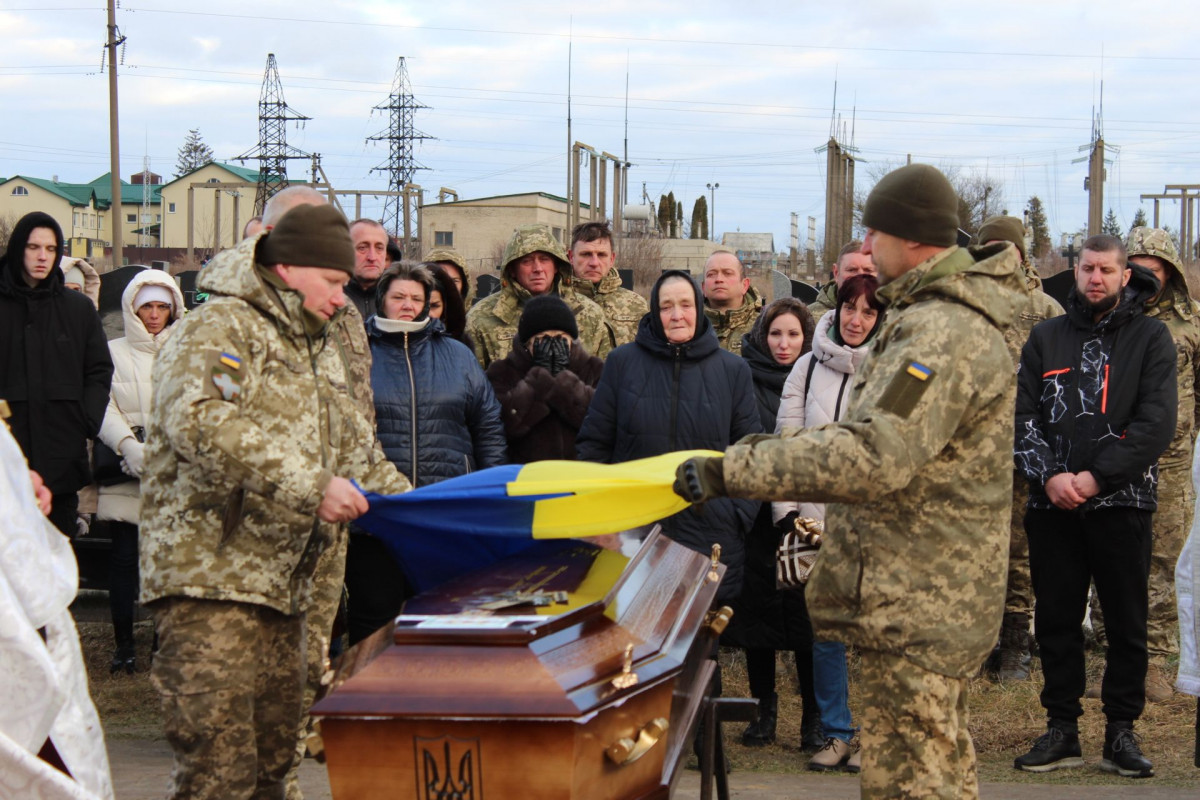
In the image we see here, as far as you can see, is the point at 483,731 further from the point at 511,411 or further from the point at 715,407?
the point at 511,411

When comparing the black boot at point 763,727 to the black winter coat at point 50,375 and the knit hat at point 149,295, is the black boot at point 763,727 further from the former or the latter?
the knit hat at point 149,295

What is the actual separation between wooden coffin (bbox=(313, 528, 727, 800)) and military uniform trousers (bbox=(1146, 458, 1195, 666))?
3.93 metres

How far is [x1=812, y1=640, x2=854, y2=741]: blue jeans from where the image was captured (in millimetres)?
5184

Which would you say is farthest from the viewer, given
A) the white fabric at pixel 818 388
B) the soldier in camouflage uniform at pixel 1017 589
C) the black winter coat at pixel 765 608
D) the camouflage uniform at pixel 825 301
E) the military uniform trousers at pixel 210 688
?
the camouflage uniform at pixel 825 301

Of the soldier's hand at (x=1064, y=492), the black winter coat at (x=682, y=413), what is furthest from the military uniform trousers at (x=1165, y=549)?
the black winter coat at (x=682, y=413)

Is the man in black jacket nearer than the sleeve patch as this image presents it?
No

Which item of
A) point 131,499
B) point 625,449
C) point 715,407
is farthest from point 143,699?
point 715,407

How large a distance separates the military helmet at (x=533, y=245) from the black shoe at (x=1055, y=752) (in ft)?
10.7

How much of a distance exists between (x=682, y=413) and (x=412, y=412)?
109 cm

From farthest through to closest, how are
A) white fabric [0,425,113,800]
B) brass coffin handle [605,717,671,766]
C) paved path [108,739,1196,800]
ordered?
1. paved path [108,739,1196,800]
2. white fabric [0,425,113,800]
3. brass coffin handle [605,717,671,766]

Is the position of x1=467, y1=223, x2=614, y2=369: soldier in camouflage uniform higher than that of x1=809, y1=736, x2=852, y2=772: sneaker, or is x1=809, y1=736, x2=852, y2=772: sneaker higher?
x1=467, y1=223, x2=614, y2=369: soldier in camouflage uniform

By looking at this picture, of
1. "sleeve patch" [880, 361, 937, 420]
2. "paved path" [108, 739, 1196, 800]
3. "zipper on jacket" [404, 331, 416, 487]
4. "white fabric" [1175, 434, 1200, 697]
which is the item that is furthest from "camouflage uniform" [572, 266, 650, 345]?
"sleeve patch" [880, 361, 937, 420]

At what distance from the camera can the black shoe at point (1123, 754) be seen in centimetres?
509

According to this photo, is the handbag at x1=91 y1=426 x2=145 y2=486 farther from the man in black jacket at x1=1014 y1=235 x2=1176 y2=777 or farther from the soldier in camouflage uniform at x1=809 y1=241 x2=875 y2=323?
the man in black jacket at x1=1014 y1=235 x2=1176 y2=777
